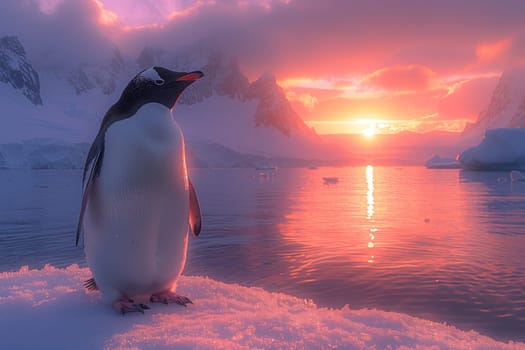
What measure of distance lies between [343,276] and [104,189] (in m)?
4.26

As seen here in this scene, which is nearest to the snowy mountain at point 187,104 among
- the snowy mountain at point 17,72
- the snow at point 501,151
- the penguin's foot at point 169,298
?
A: the snowy mountain at point 17,72

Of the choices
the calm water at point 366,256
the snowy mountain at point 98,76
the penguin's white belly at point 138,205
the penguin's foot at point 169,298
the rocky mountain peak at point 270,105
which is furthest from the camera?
the rocky mountain peak at point 270,105

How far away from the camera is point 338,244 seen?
30.3 ft

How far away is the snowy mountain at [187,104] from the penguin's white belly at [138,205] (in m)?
90.0

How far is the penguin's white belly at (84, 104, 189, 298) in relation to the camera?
3109 millimetres

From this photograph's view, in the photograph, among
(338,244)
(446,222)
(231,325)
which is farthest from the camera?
(446,222)

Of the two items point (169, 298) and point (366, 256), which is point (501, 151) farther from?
point (169, 298)

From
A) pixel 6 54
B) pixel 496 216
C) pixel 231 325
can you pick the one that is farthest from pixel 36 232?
pixel 6 54

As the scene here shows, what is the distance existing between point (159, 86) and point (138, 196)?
0.83m

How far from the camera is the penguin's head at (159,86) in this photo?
328 cm

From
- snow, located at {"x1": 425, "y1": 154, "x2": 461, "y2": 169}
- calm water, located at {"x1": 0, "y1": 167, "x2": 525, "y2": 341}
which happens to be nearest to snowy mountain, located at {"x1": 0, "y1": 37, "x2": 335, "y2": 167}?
snow, located at {"x1": 425, "y1": 154, "x2": 461, "y2": 169}

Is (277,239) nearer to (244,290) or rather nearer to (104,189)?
(244,290)

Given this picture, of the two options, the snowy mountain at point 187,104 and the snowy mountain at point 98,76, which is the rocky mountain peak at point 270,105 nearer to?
the snowy mountain at point 187,104

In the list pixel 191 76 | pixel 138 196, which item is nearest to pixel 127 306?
pixel 138 196
